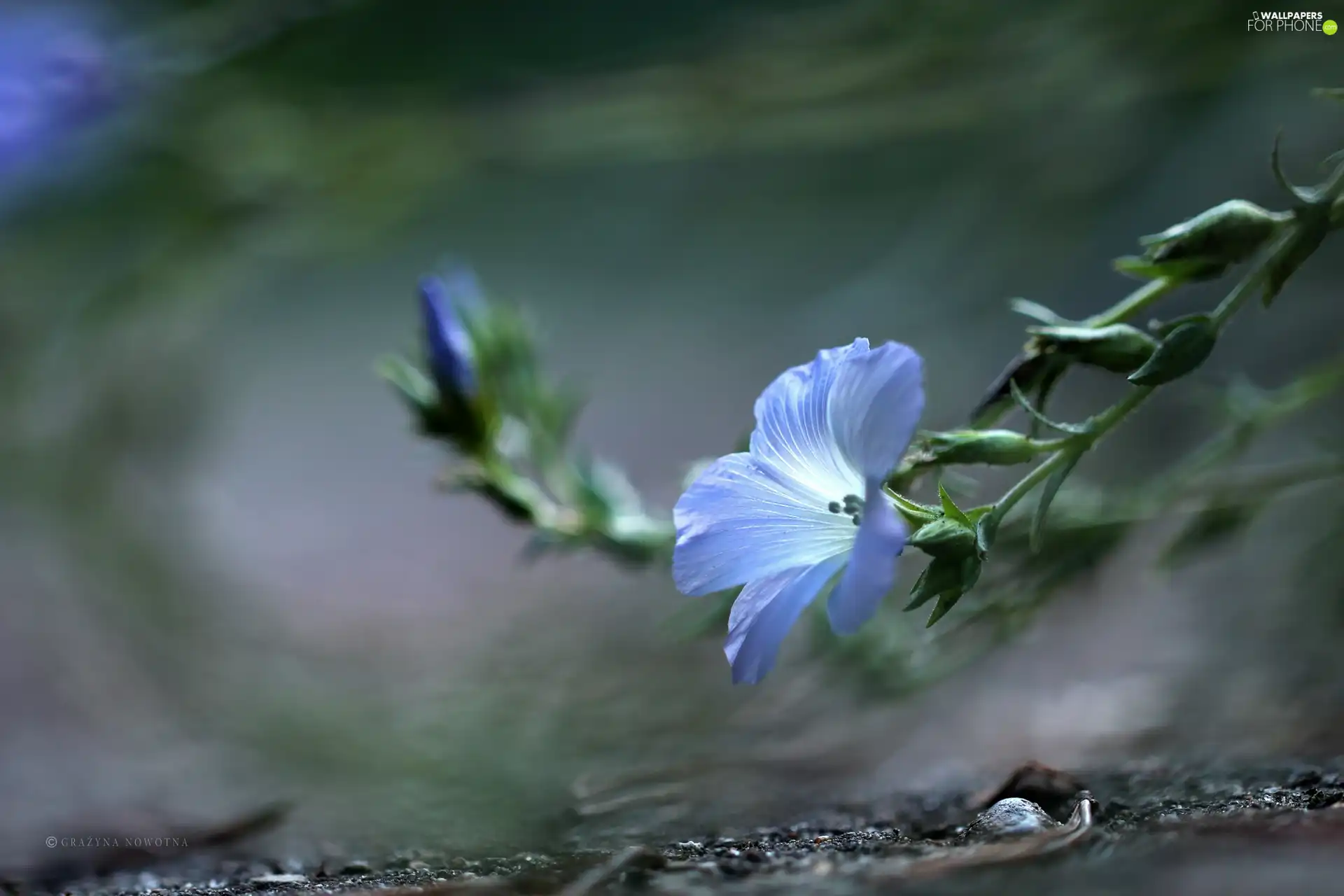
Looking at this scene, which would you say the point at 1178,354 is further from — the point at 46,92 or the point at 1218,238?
the point at 46,92

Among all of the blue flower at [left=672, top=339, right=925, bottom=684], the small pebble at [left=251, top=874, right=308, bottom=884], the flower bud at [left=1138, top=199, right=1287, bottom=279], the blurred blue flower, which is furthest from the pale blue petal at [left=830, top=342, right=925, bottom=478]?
the blurred blue flower

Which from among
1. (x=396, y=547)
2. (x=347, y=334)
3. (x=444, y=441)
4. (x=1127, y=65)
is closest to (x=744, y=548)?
(x=444, y=441)

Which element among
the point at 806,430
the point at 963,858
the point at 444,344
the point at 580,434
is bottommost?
the point at 963,858

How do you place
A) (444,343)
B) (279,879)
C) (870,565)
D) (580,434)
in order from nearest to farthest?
(870,565)
(279,879)
(444,343)
(580,434)

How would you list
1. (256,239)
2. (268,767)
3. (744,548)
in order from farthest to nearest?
(256,239)
(268,767)
(744,548)

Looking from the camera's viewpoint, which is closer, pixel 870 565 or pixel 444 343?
pixel 870 565

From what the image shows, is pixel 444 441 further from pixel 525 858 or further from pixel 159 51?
pixel 159 51

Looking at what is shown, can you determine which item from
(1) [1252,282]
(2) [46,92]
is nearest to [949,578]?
(1) [1252,282]
